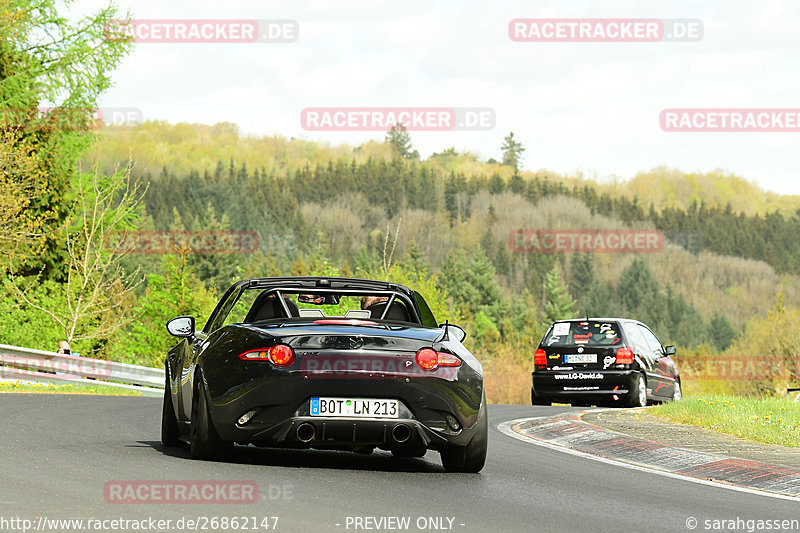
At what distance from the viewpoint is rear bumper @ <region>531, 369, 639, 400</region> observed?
20.5m

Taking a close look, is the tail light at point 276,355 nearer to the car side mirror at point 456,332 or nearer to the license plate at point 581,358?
the car side mirror at point 456,332

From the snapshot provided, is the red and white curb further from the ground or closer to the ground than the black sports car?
closer to the ground

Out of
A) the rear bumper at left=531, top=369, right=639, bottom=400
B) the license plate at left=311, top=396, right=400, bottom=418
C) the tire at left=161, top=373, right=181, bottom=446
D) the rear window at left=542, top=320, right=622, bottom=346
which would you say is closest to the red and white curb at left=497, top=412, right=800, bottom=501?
the license plate at left=311, top=396, right=400, bottom=418

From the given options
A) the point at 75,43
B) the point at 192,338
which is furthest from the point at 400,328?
the point at 75,43

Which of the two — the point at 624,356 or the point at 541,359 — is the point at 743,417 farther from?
the point at 541,359

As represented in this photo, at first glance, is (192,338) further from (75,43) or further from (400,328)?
(75,43)

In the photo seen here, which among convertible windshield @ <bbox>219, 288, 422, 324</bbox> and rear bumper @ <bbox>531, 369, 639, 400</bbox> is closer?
convertible windshield @ <bbox>219, 288, 422, 324</bbox>

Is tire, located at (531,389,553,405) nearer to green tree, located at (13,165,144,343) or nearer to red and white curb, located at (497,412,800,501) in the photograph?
red and white curb, located at (497,412,800,501)

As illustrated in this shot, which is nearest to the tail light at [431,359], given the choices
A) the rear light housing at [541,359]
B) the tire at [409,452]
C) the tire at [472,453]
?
the tire at [472,453]

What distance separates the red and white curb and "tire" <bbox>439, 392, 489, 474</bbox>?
1.66 m

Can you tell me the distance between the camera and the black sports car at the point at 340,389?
8.11 m

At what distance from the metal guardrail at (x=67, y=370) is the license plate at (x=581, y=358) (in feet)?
34.0

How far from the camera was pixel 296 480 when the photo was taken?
7.84 metres

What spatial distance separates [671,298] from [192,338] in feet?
529
